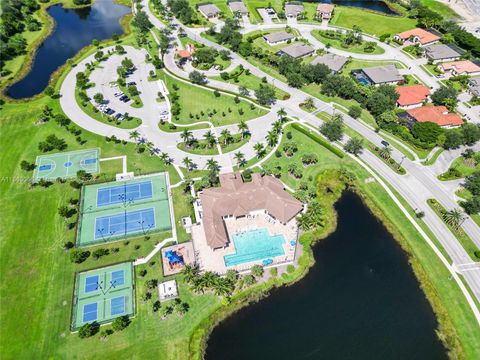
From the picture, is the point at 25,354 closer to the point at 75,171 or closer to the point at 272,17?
the point at 75,171

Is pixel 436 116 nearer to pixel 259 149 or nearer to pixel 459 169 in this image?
pixel 459 169

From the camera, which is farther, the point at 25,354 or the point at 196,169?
the point at 196,169

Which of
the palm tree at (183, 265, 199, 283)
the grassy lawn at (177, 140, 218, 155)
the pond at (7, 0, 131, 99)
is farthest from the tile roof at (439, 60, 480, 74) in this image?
the pond at (7, 0, 131, 99)

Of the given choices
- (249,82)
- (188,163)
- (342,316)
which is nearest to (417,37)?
(249,82)

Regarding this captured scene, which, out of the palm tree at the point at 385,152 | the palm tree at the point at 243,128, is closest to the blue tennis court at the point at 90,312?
the palm tree at the point at 243,128

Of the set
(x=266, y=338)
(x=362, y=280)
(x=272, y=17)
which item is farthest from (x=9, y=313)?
(x=272, y=17)

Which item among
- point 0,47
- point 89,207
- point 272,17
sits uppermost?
point 272,17

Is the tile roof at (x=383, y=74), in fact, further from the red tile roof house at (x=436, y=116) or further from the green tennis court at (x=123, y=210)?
the green tennis court at (x=123, y=210)
